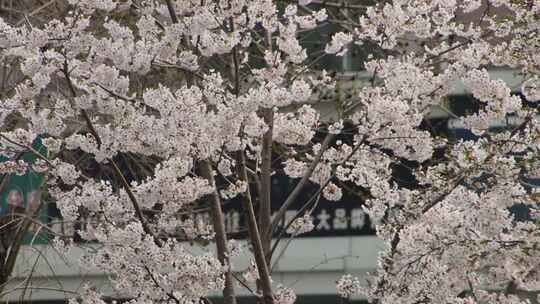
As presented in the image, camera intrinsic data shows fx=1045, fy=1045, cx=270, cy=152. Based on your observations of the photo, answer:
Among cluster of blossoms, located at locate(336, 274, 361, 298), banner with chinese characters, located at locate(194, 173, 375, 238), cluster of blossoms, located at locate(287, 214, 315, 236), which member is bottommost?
cluster of blossoms, located at locate(336, 274, 361, 298)

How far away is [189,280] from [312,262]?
10.8m

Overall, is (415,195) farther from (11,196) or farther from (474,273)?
(11,196)

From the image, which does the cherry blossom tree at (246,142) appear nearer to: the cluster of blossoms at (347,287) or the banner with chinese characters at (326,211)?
the cluster of blossoms at (347,287)

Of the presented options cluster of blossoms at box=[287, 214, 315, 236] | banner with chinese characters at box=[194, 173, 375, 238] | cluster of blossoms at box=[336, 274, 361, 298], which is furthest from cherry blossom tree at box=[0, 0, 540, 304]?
banner with chinese characters at box=[194, 173, 375, 238]

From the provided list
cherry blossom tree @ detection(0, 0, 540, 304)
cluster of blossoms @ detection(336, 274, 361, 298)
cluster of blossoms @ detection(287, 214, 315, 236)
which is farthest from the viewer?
cluster of blossoms @ detection(287, 214, 315, 236)

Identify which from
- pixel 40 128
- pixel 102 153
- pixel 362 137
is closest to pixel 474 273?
pixel 362 137

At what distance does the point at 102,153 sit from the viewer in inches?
293

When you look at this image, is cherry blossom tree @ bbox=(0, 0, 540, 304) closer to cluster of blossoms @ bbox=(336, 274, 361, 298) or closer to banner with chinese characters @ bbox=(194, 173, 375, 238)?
cluster of blossoms @ bbox=(336, 274, 361, 298)

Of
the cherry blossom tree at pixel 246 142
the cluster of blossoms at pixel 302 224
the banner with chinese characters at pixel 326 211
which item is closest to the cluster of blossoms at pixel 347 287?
the cherry blossom tree at pixel 246 142

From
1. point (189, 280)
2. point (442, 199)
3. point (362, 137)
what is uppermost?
point (362, 137)

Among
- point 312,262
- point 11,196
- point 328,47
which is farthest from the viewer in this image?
point 312,262

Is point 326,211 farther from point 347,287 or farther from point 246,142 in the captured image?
point 246,142

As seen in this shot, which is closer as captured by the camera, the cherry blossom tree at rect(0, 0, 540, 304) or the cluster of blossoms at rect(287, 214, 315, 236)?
the cherry blossom tree at rect(0, 0, 540, 304)

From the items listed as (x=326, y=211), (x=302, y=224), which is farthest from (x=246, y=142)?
(x=326, y=211)
